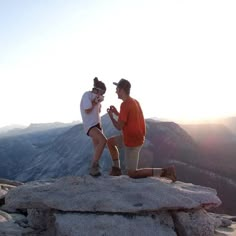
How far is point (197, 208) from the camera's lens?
866 cm

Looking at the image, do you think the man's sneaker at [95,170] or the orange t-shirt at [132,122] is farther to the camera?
the man's sneaker at [95,170]

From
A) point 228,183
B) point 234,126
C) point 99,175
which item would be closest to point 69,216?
point 99,175

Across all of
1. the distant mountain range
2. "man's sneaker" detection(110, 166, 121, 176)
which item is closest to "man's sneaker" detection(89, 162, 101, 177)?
"man's sneaker" detection(110, 166, 121, 176)

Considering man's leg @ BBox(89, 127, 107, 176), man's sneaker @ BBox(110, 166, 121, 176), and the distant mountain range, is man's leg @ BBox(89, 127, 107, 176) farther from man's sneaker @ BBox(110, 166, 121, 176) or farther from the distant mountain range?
the distant mountain range

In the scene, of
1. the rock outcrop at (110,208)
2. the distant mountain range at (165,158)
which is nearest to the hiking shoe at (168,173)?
Result: the rock outcrop at (110,208)

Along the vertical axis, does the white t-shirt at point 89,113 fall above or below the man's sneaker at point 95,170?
above

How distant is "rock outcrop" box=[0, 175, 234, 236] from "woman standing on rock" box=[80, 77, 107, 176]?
740 mm

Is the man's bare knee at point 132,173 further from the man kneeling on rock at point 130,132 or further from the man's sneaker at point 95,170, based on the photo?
the man's sneaker at point 95,170

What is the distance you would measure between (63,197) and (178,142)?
4412cm

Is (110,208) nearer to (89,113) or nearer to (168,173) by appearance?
(168,173)

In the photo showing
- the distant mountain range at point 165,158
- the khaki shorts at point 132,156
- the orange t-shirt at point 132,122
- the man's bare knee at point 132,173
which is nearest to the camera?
the orange t-shirt at point 132,122

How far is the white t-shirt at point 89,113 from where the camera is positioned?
8938mm

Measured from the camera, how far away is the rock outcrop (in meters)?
7.61

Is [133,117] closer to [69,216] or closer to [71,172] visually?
[69,216]
